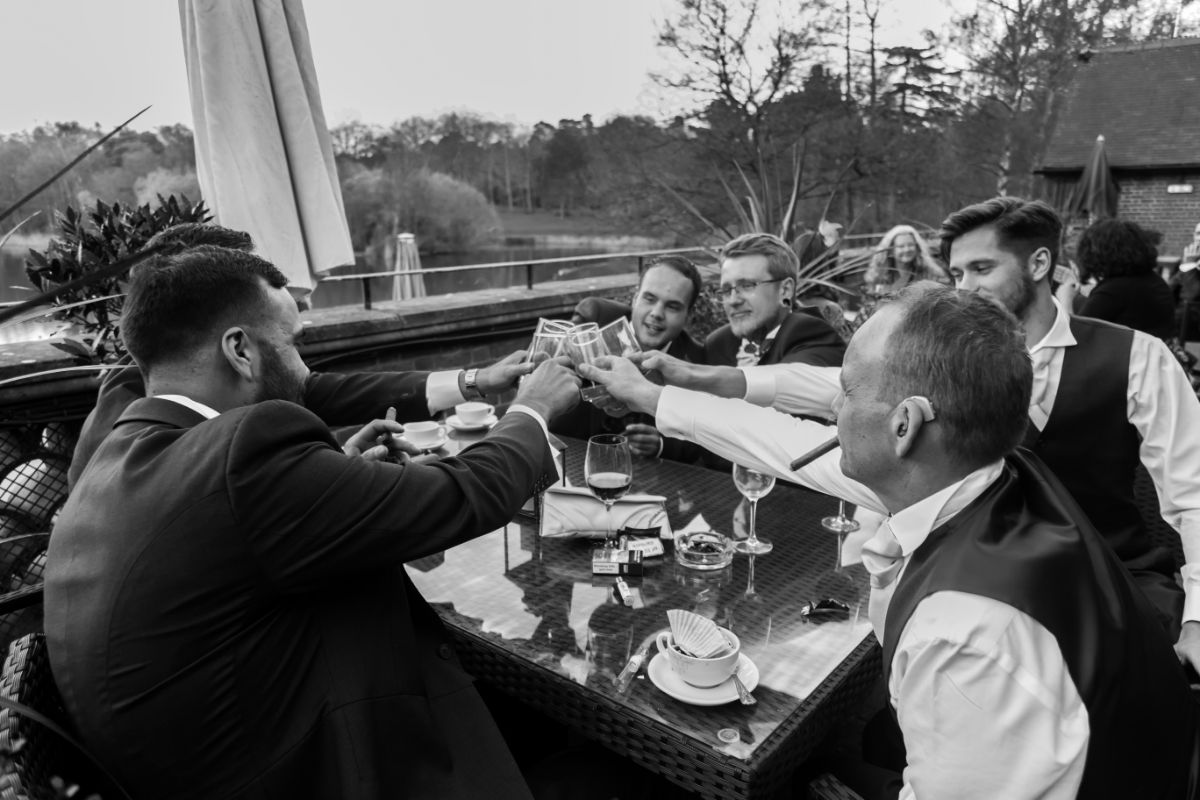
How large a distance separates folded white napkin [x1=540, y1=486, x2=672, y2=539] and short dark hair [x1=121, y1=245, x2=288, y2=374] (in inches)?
39.8

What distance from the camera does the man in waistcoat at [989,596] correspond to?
105 cm

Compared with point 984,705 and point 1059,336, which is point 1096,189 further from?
point 984,705

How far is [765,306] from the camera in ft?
12.0

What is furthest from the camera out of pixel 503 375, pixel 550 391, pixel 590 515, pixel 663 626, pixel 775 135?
pixel 775 135

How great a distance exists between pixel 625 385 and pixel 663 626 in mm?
901

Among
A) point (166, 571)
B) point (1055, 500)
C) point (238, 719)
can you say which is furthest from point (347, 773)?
point (1055, 500)

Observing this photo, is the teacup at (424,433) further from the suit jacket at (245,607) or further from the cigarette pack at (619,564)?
the suit jacket at (245,607)

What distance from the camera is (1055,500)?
1220 millimetres

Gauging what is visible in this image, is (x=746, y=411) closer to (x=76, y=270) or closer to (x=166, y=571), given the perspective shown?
(x=166, y=571)

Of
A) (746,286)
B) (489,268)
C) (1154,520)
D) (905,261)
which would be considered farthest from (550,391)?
(905,261)

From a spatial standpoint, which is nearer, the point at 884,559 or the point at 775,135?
the point at 884,559

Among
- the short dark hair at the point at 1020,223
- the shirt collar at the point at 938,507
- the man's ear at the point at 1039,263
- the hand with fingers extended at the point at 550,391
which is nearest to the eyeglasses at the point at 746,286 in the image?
the short dark hair at the point at 1020,223

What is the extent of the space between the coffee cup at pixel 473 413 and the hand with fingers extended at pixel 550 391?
1.45 m

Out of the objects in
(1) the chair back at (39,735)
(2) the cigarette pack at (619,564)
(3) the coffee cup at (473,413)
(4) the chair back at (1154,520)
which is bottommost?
(4) the chair back at (1154,520)
